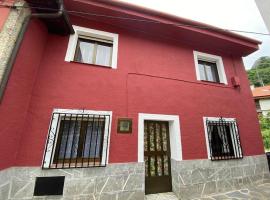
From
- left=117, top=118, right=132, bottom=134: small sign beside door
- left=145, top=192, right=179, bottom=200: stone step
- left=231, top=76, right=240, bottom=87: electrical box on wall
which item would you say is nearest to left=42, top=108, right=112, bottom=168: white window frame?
left=117, top=118, right=132, bottom=134: small sign beside door

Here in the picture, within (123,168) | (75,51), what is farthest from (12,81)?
(123,168)

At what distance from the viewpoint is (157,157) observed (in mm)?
4109

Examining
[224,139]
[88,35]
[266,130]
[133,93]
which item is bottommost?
[224,139]

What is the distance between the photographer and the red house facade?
116 inches

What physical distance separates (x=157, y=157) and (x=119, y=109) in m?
1.85

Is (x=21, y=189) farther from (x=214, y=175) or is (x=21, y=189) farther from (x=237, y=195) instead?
(x=237, y=195)

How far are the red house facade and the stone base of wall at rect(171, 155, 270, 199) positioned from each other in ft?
0.10

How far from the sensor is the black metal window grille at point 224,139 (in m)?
4.57

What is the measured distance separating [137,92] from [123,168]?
82.2 inches

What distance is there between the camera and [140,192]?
3438 mm

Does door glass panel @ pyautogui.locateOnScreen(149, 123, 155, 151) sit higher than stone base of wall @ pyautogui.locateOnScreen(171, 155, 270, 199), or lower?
higher

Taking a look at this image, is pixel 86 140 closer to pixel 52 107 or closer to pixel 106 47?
pixel 52 107

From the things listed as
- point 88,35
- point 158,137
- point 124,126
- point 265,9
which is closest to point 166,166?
point 158,137

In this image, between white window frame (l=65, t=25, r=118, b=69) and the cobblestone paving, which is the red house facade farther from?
the cobblestone paving
